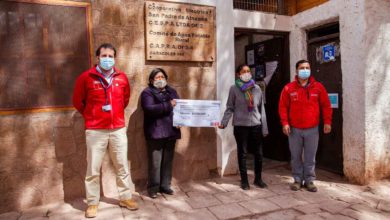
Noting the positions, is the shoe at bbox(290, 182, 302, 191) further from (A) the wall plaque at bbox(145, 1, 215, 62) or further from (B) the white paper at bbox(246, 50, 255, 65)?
(B) the white paper at bbox(246, 50, 255, 65)

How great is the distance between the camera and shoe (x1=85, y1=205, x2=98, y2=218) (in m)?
3.43

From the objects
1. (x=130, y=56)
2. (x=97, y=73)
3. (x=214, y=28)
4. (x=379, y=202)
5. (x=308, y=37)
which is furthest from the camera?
(x=308, y=37)

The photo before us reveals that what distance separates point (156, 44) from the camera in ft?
14.1

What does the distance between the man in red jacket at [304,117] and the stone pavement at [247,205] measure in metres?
0.29

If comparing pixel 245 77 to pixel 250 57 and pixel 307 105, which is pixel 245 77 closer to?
pixel 307 105

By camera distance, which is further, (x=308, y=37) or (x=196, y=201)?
(x=308, y=37)

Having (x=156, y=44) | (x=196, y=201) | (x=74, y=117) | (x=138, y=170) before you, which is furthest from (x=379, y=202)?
(x=74, y=117)

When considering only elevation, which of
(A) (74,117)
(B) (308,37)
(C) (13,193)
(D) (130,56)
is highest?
(B) (308,37)

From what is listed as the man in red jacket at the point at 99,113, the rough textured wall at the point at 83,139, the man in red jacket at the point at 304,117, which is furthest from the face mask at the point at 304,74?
the man in red jacket at the point at 99,113

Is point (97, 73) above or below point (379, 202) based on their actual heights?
above

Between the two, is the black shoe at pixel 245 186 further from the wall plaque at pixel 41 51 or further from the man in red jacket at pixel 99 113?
the wall plaque at pixel 41 51

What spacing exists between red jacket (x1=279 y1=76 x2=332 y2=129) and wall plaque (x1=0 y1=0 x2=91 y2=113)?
2.84m

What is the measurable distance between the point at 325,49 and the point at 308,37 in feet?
1.54

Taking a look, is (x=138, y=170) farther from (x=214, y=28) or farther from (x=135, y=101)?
(x=214, y=28)
